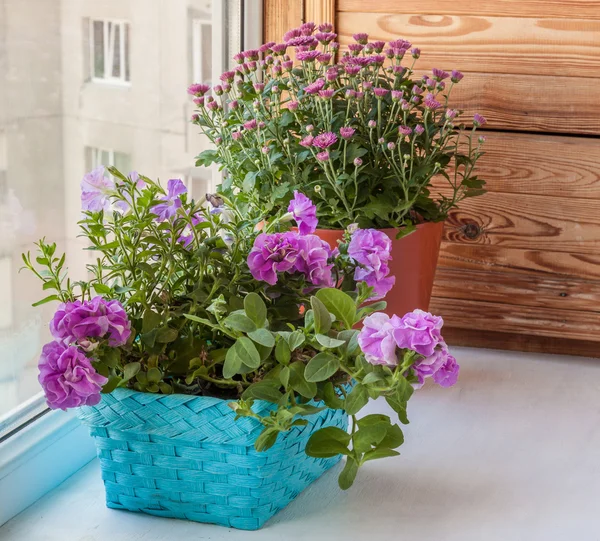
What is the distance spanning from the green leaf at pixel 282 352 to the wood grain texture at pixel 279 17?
91cm

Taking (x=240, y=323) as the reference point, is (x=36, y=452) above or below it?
below

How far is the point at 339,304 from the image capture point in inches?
35.7

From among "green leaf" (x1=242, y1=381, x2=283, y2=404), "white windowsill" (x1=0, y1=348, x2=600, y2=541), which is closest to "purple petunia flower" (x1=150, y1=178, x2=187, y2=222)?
"green leaf" (x1=242, y1=381, x2=283, y2=404)

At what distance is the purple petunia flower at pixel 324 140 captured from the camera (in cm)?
117

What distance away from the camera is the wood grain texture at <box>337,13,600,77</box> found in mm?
1521

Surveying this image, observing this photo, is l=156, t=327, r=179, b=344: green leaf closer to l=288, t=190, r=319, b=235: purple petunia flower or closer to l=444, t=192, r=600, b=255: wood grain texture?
l=288, t=190, r=319, b=235: purple petunia flower

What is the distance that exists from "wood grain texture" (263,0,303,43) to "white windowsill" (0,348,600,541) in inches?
28.4

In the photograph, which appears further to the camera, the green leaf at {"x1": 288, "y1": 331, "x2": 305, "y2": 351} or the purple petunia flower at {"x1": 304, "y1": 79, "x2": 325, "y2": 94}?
the purple petunia flower at {"x1": 304, "y1": 79, "x2": 325, "y2": 94}

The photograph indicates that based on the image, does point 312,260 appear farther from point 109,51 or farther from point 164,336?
point 109,51

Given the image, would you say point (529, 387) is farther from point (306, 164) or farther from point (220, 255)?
point (220, 255)

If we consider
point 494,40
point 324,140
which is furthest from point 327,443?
point 494,40

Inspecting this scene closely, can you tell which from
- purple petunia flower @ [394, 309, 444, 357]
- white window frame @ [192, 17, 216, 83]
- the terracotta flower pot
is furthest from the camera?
white window frame @ [192, 17, 216, 83]

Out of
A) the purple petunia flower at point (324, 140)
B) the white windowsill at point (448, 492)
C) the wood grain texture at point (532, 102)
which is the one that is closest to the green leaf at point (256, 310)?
the white windowsill at point (448, 492)

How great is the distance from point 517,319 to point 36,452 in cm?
95
